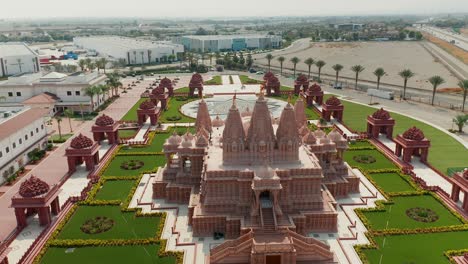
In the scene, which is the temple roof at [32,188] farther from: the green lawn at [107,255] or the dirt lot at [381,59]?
the dirt lot at [381,59]

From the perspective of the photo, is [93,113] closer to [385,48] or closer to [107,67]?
[107,67]

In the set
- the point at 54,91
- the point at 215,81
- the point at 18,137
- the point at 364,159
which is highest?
the point at 54,91

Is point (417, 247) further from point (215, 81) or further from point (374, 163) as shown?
point (215, 81)

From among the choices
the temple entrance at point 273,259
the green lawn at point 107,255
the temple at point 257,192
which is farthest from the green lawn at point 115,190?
the temple entrance at point 273,259

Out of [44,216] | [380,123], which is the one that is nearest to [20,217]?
[44,216]

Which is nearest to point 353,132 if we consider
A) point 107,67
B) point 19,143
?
point 19,143

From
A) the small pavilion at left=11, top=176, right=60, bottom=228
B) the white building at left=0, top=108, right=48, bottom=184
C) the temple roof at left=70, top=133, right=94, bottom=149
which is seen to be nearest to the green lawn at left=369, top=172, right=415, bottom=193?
the small pavilion at left=11, top=176, right=60, bottom=228

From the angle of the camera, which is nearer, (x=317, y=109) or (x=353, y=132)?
(x=353, y=132)
